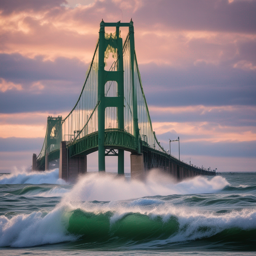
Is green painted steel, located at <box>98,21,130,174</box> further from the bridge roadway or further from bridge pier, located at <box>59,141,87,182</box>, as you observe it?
bridge pier, located at <box>59,141,87,182</box>

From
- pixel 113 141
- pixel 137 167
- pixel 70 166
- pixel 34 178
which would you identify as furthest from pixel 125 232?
pixel 34 178

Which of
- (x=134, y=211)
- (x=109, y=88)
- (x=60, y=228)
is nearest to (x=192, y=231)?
(x=134, y=211)

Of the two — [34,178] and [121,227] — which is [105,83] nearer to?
[34,178]

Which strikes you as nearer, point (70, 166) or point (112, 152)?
point (112, 152)

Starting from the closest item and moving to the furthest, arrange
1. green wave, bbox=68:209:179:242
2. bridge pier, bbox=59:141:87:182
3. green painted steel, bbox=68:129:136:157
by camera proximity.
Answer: green wave, bbox=68:209:179:242 < green painted steel, bbox=68:129:136:157 < bridge pier, bbox=59:141:87:182

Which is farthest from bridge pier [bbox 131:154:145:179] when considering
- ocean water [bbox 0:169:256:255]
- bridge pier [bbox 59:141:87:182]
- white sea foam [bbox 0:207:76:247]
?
white sea foam [bbox 0:207:76:247]

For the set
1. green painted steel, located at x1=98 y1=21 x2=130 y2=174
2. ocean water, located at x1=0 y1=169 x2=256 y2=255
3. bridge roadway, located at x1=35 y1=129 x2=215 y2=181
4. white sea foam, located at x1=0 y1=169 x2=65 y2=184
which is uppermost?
green painted steel, located at x1=98 y1=21 x2=130 y2=174

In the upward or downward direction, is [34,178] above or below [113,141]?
Result: below

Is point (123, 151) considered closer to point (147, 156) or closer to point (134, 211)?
point (147, 156)

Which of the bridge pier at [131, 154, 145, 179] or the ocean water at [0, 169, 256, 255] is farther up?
the bridge pier at [131, 154, 145, 179]
